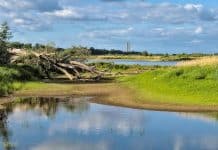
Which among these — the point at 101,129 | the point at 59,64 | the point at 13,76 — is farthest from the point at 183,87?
the point at 59,64

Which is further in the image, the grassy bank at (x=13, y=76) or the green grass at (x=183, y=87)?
the grassy bank at (x=13, y=76)

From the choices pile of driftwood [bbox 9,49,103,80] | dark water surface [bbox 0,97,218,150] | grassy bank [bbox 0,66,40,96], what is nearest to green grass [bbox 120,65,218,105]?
dark water surface [bbox 0,97,218,150]

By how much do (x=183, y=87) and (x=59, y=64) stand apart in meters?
18.0

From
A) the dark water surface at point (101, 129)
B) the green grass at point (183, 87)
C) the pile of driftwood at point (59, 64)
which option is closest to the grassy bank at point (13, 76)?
the pile of driftwood at point (59, 64)

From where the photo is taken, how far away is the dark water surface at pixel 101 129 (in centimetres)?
1880

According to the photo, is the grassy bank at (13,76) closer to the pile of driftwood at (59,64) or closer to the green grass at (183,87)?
the pile of driftwood at (59,64)

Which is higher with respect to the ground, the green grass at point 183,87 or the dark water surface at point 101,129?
the green grass at point 183,87

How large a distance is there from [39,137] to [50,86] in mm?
Answer: 20072

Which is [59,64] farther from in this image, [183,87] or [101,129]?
[101,129]

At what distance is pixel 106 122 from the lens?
2438 cm

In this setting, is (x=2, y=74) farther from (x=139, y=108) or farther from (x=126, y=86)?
(x=139, y=108)

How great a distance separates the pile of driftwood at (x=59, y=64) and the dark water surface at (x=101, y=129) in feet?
59.8

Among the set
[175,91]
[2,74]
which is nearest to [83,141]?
[175,91]

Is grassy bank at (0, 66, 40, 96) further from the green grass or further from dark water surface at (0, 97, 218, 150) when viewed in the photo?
the green grass
